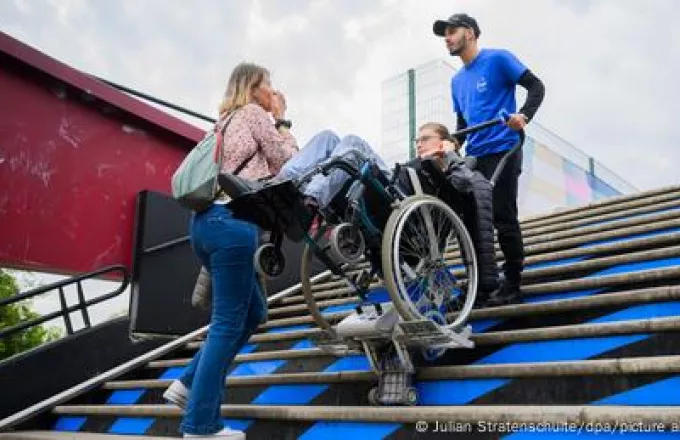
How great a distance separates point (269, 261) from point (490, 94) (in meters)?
2.05

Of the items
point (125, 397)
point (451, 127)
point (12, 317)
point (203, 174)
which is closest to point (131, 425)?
point (125, 397)

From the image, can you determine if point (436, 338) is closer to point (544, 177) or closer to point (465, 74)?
point (465, 74)

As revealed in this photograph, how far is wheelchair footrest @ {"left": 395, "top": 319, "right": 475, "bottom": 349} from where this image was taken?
2.74 m

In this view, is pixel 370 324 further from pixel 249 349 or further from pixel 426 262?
pixel 249 349

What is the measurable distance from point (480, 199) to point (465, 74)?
111cm

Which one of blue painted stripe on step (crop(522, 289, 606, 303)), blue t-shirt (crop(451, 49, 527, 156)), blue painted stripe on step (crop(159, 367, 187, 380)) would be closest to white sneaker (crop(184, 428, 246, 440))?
blue painted stripe on step (crop(522, 289, 606, 303))

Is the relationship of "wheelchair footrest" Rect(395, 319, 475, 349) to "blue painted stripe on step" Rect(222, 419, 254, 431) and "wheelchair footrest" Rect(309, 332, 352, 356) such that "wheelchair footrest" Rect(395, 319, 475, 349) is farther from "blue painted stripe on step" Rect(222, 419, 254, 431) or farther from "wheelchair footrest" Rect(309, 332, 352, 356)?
"blue painted stripe on step" Rect(222, 419, 254, 431)

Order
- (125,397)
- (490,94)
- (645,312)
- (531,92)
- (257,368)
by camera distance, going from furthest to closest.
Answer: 1. (125,397)
2. (257,368)
3. (490,94)
4. (531,92)
5. (645,312)

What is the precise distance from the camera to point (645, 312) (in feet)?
10.2

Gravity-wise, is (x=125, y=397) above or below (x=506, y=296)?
below

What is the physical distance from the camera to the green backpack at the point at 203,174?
283cm

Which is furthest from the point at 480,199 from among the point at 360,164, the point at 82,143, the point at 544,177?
the point at 544,177

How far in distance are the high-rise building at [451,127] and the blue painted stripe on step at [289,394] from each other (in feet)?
19.0

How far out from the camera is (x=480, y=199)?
3.49 meters
